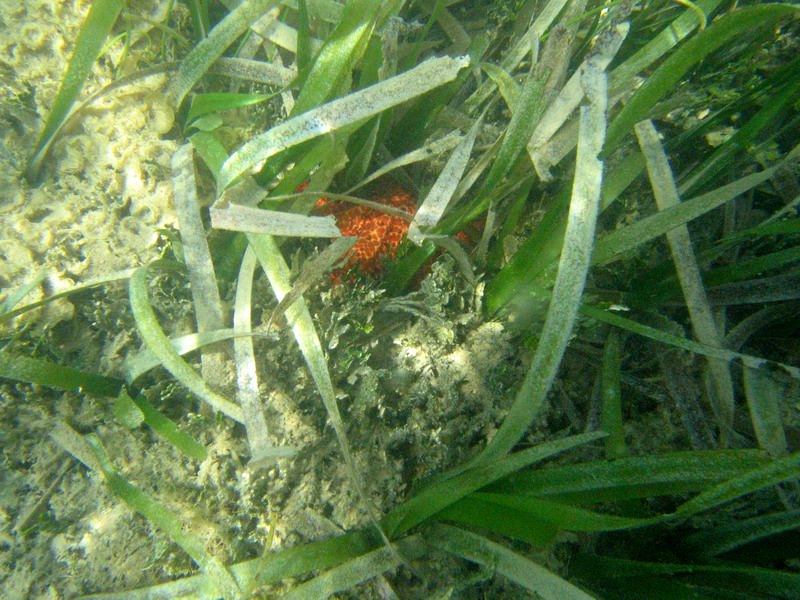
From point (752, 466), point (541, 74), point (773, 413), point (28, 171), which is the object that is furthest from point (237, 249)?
point (773, 413)

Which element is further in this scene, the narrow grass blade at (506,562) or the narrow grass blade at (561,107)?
the narrow grass blade at (561,107)

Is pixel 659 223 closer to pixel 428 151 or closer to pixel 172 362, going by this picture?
pixel 428 151

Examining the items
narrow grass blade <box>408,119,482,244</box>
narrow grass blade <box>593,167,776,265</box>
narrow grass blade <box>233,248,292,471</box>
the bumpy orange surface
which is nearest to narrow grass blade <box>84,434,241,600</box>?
narrow grass blade <box>233,248,292,471</box>

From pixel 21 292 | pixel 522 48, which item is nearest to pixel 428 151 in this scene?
pixel 522 48

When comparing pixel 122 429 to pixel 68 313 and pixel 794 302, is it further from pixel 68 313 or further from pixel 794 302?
pixel 794 302

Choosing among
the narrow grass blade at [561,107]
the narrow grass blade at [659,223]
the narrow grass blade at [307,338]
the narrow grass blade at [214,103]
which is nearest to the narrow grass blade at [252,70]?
the narrow grass blade at [214,103]

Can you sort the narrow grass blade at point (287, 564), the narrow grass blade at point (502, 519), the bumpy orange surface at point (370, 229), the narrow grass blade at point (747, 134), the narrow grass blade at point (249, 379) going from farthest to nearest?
the bumpy orange surface at point (370, 229) → the narrow grass blade at point (747, 134) → the narrow grass blade at point (249, 379) → the narrow grass blade at point (287, 564) → the narrow grass blade at point (502, 519)

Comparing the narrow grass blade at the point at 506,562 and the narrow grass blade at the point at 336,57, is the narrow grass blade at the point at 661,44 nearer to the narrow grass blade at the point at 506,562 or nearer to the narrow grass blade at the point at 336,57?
the narrow grass blade at the point at 336,57

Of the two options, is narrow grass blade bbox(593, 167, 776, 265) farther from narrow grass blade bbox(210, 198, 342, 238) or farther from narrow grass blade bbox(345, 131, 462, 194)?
narrow grass blade bbox(210, 198, 342, 238)
